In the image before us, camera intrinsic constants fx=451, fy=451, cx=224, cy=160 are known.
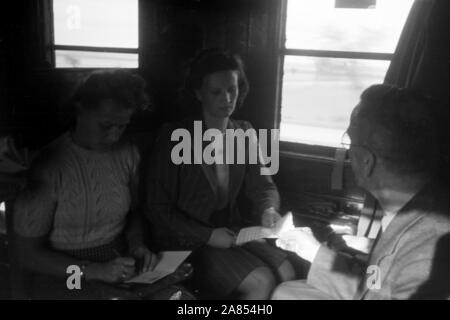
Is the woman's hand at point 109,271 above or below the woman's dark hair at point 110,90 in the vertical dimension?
below

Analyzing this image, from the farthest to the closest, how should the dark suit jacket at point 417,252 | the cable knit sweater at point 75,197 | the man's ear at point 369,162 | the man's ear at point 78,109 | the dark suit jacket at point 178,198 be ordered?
the dark suit jacket at point 178,198, the man's ear at point 78,109, the cable knit sweater at point 75,197, the man's ear at point 369,162, the dark suit jacket at point 417,252

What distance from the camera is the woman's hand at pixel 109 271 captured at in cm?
146

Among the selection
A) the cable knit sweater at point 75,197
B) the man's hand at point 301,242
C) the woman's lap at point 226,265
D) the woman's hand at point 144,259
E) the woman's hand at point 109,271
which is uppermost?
the cable knit sweater at point 75,197

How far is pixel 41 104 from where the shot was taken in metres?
1.99

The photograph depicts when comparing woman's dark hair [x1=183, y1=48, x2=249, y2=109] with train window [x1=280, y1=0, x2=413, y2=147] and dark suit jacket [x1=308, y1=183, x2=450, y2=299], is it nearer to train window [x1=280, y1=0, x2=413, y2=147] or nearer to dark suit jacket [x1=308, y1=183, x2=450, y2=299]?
train window [x1=280, y1=0, x2=413, y2=147]

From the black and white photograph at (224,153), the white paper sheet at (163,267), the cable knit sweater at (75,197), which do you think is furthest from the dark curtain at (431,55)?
the cable knit sweater at (75,197)

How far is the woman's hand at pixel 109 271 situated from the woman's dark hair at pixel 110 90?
1.74 ft

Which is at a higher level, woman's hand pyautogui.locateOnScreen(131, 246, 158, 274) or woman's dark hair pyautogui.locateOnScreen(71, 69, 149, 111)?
woman's dark hair pyautogui.locateOnScreen(71, 69, 149, 111)

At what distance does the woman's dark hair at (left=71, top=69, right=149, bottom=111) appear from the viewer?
1.54 meters

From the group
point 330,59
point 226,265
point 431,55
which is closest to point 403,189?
point 431,55

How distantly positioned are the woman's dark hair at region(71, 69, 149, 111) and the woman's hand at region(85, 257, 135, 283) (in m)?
0.53

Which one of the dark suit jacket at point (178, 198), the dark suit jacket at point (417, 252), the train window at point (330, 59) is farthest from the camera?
the train window at point (330, 59)

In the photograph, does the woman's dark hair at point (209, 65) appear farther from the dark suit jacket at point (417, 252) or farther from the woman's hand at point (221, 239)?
the dark suit jacket at point (417, 252)

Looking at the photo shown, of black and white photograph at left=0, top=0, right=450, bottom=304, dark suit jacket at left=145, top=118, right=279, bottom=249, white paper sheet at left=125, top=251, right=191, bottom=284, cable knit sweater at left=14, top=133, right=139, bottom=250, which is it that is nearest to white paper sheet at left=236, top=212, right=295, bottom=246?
black and white photograph at left=0, top=0, right=450, bottom=304
